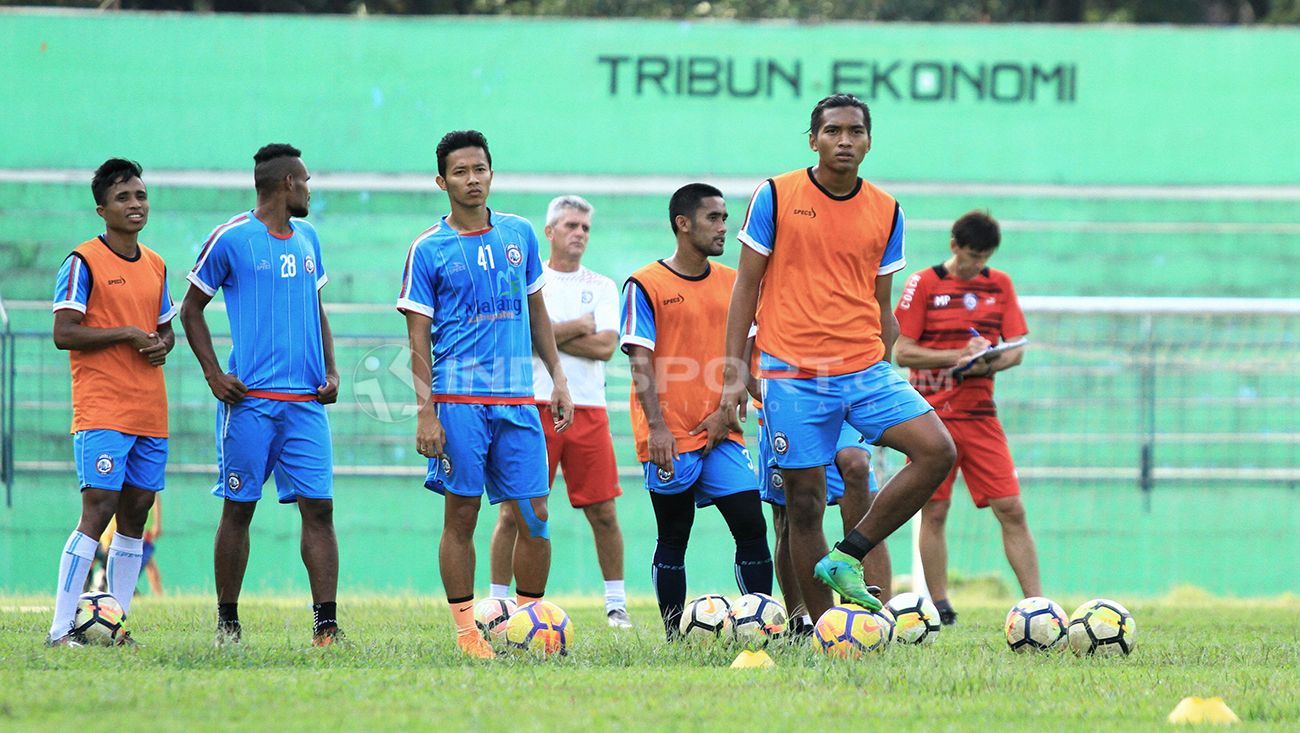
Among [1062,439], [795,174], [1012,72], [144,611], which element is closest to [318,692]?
[795,174]

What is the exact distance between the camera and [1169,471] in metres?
16.3

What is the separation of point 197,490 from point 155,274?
29.9ft

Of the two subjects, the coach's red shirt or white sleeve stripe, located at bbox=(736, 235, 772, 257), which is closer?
white sleeve stripe, located at bbox=(736, 235, 772, 257)

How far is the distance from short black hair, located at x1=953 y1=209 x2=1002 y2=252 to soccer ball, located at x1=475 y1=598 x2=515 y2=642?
3593mm

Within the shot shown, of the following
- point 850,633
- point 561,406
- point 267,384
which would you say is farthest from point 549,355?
point 850,633

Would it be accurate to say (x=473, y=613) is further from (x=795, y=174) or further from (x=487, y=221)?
(x=795, y=174)

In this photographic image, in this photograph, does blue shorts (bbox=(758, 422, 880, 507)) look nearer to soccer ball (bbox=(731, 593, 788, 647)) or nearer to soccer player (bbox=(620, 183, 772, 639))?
soccer player (bbox=(620, 183, 772, 639))

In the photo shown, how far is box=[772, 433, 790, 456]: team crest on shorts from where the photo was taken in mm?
6273

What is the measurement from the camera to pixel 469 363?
6344 millimetres

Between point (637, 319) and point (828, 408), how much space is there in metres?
1.35

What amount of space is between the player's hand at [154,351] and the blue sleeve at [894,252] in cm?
331

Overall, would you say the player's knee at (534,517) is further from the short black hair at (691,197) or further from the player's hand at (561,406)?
the short black hair at (691,197)

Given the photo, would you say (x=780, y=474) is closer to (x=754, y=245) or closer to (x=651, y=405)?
(x=651, y=405)

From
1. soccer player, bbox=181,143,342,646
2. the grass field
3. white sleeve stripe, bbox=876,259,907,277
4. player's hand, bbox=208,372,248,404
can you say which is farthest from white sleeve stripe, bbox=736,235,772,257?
player's hand, bbox=208,372,248,404
